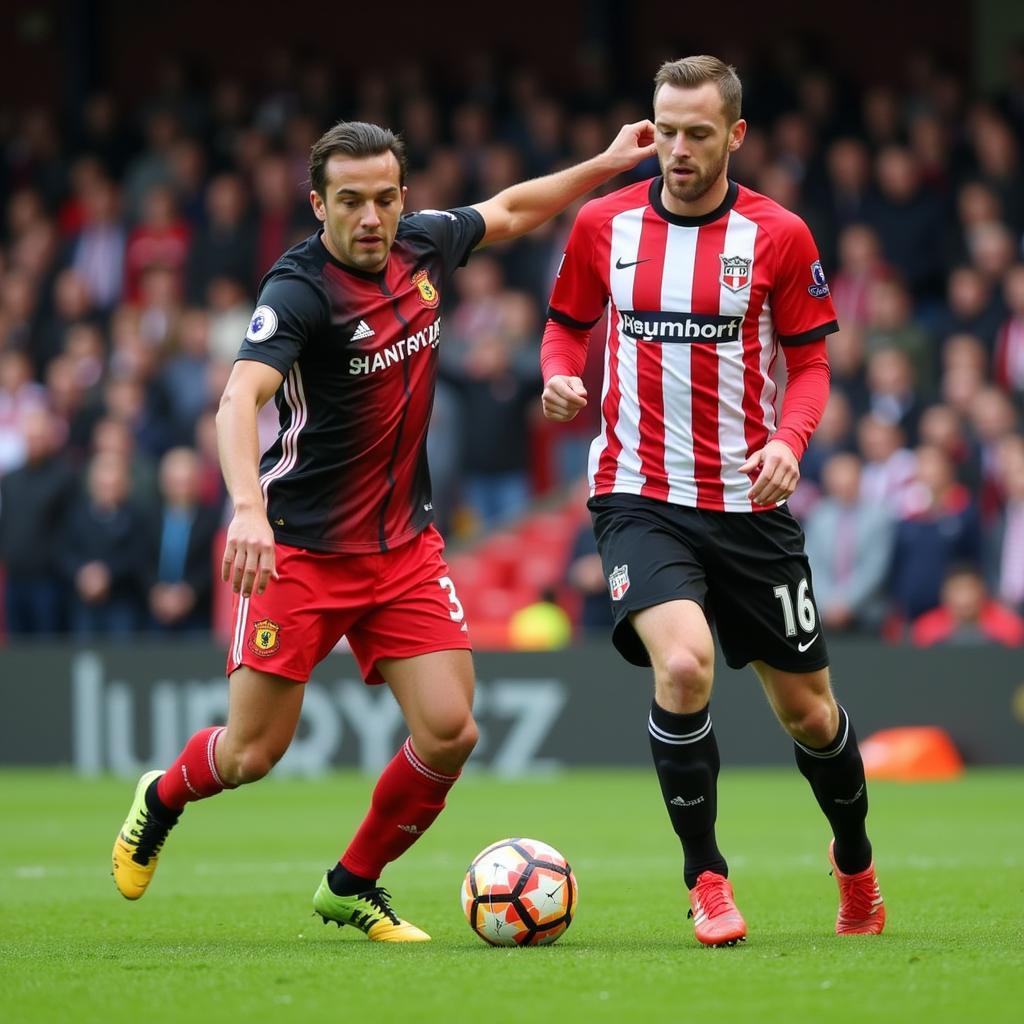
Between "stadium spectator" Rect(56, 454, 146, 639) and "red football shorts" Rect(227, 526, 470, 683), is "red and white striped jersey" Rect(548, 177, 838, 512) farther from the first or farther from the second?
"stadium spectator" Rect(56, 454, 146, 639)

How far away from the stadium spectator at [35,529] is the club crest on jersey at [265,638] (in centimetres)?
1025

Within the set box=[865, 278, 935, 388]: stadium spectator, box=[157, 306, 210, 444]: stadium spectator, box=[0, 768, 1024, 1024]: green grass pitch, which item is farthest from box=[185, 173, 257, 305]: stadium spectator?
box=[0, 768, 1024, 1024]: green grass pitch

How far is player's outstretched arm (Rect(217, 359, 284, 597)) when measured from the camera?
5543 millimetres

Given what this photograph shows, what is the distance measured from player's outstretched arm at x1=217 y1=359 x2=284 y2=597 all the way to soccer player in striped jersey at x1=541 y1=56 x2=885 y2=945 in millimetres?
886

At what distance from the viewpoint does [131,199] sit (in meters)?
20.8

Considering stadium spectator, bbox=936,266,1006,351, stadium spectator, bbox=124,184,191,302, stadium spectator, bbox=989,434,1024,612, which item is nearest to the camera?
stadium spectator, bbox=989,434,1024,612

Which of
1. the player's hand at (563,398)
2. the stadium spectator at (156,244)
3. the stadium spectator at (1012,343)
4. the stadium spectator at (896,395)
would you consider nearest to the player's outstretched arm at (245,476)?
the player's hand at (563,398)

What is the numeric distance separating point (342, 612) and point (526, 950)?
123cm

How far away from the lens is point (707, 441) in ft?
20.1

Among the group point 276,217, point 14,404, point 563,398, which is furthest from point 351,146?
point 276,217

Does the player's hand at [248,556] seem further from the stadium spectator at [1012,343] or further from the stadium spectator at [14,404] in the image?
the stadium spectator at [14,404]

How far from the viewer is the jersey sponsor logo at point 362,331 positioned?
20.6 ft

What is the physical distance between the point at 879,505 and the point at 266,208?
787cm

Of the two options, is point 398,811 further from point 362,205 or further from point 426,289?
point 362,205
